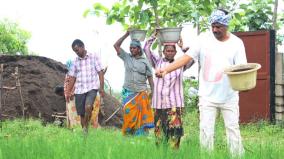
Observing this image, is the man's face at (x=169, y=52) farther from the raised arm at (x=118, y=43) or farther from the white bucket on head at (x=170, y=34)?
the raised arm at (x=118, y=43)

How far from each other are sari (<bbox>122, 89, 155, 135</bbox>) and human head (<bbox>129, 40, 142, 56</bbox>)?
1.76 ft

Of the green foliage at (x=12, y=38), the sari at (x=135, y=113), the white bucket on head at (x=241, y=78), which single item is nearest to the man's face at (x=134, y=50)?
the sari at (x=135, y=113)

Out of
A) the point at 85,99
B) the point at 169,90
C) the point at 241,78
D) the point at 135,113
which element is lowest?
the point at 135,113

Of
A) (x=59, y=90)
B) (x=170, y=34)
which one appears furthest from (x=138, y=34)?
(x=59, y=90)

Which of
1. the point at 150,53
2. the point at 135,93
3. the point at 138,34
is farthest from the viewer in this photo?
the point at 135,93

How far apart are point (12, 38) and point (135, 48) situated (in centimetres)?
1936

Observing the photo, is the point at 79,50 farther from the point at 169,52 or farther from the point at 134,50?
the point at 169,52

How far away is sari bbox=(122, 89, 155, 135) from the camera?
8.01 metres

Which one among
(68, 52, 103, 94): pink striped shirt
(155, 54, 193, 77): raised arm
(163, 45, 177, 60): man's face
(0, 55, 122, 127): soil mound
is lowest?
(0, 55, 122, 127): soil mound

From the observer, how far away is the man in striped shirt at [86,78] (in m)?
8.76

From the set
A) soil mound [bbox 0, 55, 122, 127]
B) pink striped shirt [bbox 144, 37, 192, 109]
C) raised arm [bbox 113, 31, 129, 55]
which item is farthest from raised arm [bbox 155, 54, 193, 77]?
soil mound [bbox 0, 55, 122, 127]

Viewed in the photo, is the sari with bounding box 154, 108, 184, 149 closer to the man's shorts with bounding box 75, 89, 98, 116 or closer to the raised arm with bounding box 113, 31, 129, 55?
the raised arm with bounding box 113, 31, 129, 55

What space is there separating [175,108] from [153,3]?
5.66ft

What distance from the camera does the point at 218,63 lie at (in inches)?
228
